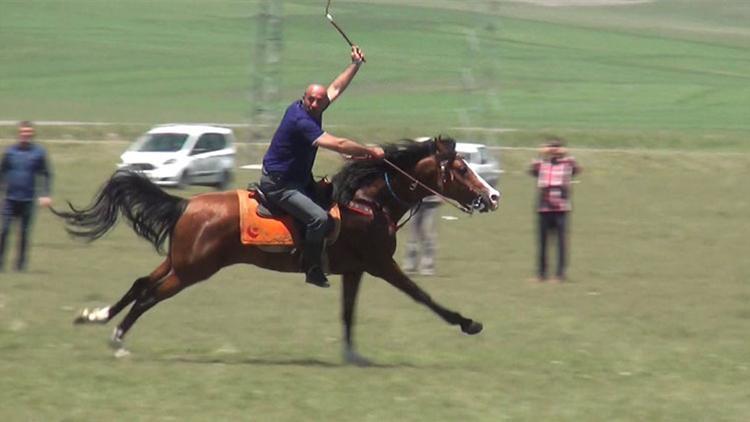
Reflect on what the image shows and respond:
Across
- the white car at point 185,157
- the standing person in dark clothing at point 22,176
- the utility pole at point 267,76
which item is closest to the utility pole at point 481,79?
the utility pole at point 267,76

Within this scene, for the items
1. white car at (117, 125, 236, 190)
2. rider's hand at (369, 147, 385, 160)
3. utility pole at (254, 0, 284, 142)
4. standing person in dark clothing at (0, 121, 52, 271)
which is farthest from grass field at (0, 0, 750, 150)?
rider's hand at (369, 147, 385, 160)

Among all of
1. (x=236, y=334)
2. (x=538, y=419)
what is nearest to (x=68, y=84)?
(x=236, y=334)

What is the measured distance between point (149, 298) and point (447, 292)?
6650 mm

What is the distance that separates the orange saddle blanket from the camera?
12.1 meters

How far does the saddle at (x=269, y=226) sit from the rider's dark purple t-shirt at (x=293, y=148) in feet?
0.88

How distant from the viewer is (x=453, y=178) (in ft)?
41.6

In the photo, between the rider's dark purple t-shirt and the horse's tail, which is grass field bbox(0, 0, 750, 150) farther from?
the rider's dark purple t-shirt

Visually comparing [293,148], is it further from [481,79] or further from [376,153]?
[481,79]

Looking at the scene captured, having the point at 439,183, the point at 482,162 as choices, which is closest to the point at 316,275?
the point at 439,183

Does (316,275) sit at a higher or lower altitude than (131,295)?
higher

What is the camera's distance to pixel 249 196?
1226 centimetres

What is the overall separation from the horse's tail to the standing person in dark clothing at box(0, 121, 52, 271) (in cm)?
619

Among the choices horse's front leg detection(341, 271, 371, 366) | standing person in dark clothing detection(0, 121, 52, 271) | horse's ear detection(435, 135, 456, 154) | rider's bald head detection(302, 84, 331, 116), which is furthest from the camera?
standing person in dark clothing detection(0, 121, 52, 271)

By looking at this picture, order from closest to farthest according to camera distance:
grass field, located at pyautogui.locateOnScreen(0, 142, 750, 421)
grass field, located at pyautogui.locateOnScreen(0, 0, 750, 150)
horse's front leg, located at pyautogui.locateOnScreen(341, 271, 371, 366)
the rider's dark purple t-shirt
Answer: grass field, located at pyautogui.locateOnScreen(0, 142, 750, 421), the rider's dark purple t-shirt, horse's front leg, located at pyautogui.locateOnScreen(341, 271, 371, 366), grass field, located at pyautogui.locateOnScreen(0, 0, 750, 150)
